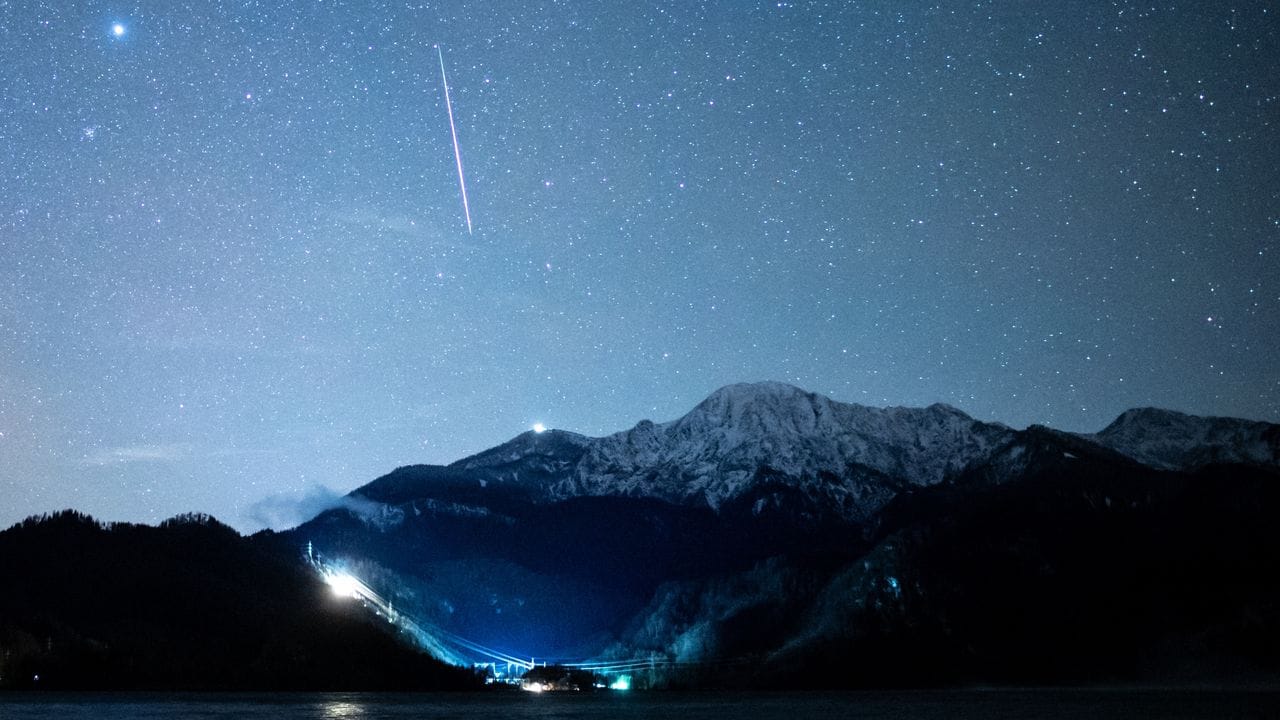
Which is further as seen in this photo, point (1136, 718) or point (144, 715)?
point (144, 715)

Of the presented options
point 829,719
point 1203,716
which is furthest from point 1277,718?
point 829,719

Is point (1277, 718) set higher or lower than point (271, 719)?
lower

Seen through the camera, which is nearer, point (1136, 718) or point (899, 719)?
point (1136, 718)

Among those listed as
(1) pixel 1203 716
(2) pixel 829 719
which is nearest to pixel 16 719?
(2) pixel 829 719

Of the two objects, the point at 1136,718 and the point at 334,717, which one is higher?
the point at 334,717

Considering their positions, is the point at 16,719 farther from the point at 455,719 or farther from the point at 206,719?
the point at 455,719

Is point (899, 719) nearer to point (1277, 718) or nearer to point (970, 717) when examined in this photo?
point (970, 717)

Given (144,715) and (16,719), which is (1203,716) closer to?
(144,715)
